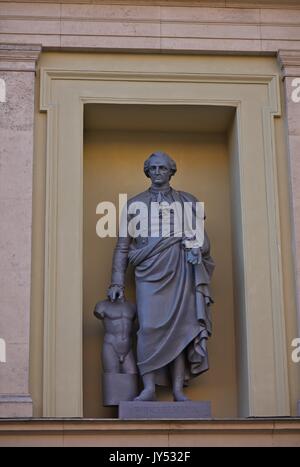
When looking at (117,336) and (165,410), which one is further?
(117,336)

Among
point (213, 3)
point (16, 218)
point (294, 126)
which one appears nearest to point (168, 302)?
point (16, 218)

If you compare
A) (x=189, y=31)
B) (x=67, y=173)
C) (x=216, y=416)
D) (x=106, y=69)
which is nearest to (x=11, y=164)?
(x=67, y=173)

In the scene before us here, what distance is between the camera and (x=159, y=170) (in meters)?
11.5

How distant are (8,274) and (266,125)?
8.29 feet

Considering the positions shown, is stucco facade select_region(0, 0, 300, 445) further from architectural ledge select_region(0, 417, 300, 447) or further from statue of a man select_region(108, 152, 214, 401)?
architectural ledge select_region(0, 417, 300, 447)

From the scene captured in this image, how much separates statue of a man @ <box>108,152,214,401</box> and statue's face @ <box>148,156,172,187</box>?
187mm

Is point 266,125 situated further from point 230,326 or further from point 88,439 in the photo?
point 88,439

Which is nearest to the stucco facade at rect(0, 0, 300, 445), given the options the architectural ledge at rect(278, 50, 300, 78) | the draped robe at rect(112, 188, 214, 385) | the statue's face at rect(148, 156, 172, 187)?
the architectural ledge at rect(278, 50, 300, 78)

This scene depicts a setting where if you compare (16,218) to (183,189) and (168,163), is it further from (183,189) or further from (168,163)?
(183,189)

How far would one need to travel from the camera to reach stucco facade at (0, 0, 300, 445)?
427 inches

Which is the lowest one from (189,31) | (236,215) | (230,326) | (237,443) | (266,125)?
(237,443)

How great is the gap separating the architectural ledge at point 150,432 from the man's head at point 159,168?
2250 millimetres

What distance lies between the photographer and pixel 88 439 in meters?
10.2

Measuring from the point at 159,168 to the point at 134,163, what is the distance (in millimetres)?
717
